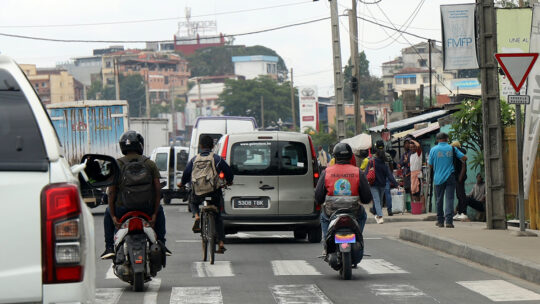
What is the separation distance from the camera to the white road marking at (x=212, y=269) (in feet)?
40.8

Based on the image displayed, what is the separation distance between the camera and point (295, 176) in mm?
17469

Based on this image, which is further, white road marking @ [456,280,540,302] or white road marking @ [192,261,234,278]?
white road marking @ [192,261,234,278]

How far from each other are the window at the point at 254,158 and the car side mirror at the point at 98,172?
36.0 feet

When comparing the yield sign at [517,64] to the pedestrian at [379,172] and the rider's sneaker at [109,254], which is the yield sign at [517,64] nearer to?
the pedestrian at [379,172]

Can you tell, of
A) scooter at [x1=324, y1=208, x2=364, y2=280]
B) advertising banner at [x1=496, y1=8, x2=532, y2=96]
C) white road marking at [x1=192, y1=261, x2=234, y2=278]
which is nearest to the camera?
scooter at [x1=324, y1=208, x2=364, y2=280]

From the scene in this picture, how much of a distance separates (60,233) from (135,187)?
613cm

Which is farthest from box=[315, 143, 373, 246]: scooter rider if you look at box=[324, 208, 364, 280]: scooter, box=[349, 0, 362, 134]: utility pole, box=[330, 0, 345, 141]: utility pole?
box=[349, 0, 362, 134]: utility pole

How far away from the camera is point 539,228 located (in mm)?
18000

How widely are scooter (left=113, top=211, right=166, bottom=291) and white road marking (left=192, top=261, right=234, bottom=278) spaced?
1.68 meters

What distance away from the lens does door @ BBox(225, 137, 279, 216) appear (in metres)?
17.3

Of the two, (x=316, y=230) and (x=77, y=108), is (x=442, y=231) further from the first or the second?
(x=77, y=108)

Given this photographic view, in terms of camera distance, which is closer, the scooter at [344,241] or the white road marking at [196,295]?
the white road marking at [196,295]

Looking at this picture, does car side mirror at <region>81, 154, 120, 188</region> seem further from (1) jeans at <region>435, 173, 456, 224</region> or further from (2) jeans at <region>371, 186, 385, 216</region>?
(2) jeans at <region>371, 186, 385, 216</region>

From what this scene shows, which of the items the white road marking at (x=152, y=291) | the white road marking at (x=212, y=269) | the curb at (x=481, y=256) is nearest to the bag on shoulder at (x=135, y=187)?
the white road marking at (x=152, y=291)
